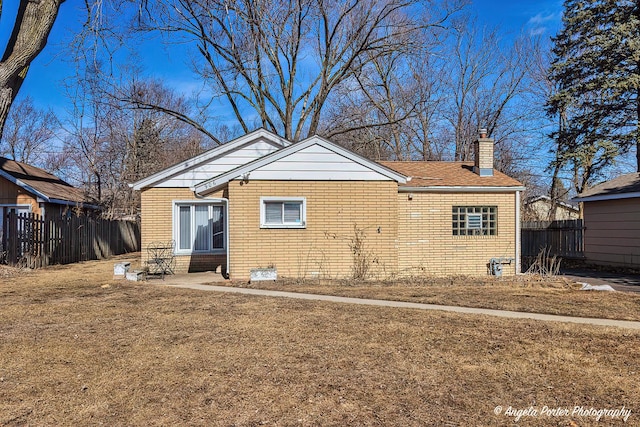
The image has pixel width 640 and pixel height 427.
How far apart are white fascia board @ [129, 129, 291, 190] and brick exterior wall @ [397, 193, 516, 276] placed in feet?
14.9

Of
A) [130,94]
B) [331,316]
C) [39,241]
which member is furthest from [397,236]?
[130,94]

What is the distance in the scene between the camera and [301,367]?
15.1 feet

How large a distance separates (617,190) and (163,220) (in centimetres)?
1575

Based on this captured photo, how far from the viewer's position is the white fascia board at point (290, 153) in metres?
11.3

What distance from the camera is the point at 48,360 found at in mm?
4816

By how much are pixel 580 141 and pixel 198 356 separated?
22.0m

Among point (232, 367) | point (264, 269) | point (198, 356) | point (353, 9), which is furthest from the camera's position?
point (353, 9)

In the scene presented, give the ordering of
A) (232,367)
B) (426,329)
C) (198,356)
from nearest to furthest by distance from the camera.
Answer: (232,367)
(198,356)
(426,329)

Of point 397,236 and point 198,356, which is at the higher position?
point 397,236

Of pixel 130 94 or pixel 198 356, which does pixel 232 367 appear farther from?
pixel 130 94

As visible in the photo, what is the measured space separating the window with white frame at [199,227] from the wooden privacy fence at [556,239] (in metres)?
13.2

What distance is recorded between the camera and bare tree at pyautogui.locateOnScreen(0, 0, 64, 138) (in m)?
11.8

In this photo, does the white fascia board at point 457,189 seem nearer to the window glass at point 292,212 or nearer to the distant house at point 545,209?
the window glass at point 292,212

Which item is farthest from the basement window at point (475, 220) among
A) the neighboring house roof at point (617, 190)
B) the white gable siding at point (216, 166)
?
the white gable siding at point (216, 166)
